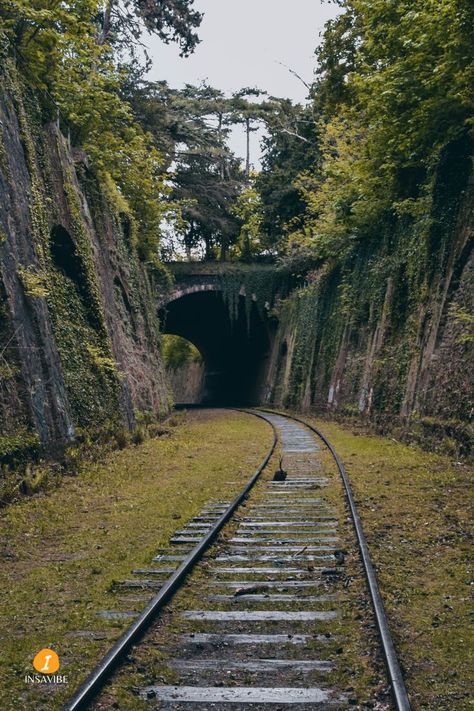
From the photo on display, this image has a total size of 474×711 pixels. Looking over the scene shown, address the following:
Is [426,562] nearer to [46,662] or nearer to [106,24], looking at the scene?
[46,662]

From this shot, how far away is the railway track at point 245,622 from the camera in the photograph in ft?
12.3

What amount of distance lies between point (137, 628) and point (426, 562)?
311 cm

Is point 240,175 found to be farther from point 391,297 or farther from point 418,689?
point 418,689

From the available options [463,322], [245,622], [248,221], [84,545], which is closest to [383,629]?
[245,622]

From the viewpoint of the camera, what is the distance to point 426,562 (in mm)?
6379

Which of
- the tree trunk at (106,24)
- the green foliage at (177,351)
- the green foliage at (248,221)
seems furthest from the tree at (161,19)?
the green foliage at (177,351)

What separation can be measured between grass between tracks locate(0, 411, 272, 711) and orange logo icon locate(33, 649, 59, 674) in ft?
0.18

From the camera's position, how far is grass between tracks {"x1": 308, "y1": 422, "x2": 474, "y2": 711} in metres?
4.07

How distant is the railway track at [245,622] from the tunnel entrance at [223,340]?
1270 inches

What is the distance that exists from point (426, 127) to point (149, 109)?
21542 millimetres

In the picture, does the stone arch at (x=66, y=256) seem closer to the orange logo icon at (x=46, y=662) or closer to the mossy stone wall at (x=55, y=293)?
the mossy stone wall at (x=55, y=293)

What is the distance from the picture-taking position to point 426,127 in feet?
50.7

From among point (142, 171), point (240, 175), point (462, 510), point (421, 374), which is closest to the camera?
point (462, 510)

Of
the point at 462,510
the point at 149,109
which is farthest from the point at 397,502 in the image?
the point at 149,109
